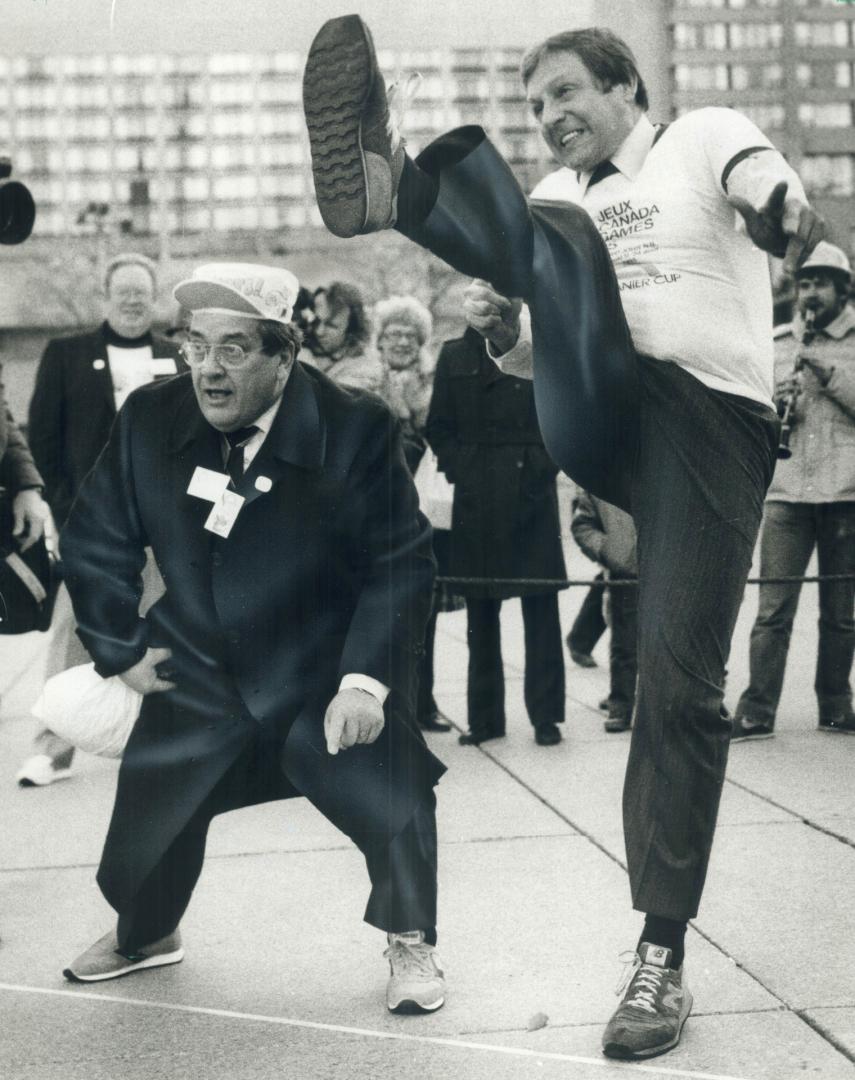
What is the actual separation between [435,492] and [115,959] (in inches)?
138

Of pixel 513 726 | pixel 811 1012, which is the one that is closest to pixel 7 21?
pixel 811 1012

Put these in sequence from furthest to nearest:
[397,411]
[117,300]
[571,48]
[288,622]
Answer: [397,411] < [117,300] < [288,622] < [571,48]

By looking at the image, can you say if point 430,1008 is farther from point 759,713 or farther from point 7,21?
point 759,713

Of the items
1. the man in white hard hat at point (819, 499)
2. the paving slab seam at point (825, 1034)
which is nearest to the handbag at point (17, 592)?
the paving slab seam at point (825, 1034)

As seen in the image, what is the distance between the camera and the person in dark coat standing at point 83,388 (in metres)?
6.14

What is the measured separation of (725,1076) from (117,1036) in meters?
1.17

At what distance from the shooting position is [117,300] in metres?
6.25

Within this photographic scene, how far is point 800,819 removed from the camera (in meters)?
4.91

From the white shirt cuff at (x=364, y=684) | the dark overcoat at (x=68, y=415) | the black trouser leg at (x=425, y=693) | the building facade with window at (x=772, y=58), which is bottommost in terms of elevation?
the black trouser leg at (x=425, y=693)

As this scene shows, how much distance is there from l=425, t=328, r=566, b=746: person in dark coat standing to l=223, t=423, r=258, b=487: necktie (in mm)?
3127

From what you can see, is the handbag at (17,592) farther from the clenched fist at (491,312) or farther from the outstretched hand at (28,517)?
the clenched fist at (491,312)

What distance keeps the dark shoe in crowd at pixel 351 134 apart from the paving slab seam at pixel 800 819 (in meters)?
2.72

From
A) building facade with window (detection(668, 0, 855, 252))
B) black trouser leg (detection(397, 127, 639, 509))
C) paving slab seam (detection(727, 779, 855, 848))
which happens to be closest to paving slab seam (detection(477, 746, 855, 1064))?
paving slab seam (detection(727, 779, 855, 848))

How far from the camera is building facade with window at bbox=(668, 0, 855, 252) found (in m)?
6.30
